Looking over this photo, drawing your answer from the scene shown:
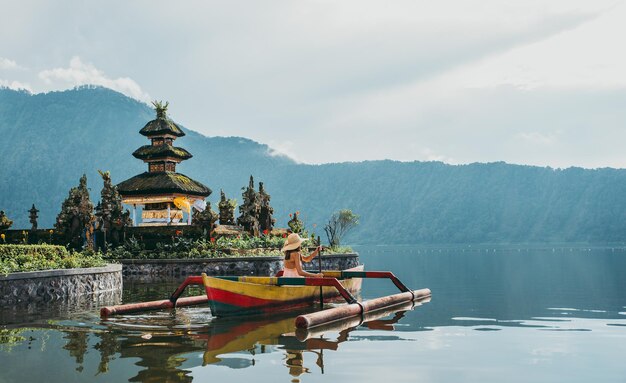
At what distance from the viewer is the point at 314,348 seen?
12719 mm

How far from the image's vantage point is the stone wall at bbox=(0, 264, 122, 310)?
72.1 feet

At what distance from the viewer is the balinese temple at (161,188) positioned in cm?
5625

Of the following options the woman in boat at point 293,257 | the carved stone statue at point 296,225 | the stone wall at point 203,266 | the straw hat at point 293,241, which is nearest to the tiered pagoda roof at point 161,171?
the carved stone statue at point 296,225

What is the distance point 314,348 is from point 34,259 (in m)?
15.4

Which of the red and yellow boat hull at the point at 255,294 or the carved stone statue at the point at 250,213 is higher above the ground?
the carved stone statue at the point at 250,213

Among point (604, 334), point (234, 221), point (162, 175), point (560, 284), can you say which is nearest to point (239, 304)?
point (604, 334)

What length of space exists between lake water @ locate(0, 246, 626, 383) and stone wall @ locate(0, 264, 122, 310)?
3001mm

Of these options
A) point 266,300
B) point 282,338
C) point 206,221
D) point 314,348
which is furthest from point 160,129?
point 314,348

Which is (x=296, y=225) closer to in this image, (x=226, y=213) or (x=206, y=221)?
(x=226, y=213)

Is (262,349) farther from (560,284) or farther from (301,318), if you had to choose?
(560,284)

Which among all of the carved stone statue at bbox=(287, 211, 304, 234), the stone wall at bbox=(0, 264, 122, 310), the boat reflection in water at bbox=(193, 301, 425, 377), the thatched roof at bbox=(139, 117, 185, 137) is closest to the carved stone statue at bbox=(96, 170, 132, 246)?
the carved stone statue at bbox=(287, 211, 304, 234)

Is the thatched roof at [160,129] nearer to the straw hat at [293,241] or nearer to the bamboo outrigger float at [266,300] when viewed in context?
the bamboo outrigger float at [266,300]

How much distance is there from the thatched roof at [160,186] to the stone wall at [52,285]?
94.6 ft

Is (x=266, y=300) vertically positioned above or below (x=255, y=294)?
below
